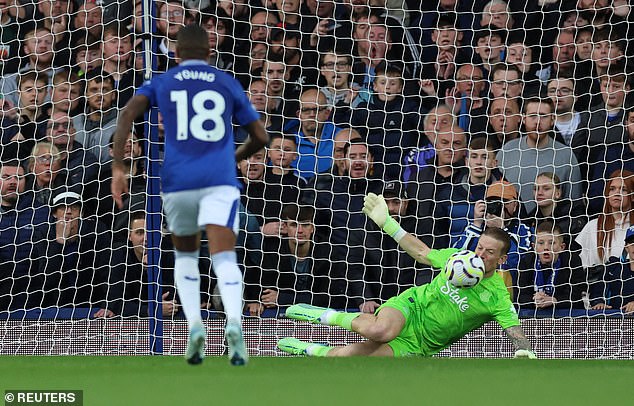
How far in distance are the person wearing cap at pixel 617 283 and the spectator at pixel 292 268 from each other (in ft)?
7.26

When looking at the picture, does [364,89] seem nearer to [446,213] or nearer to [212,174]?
[446,213]

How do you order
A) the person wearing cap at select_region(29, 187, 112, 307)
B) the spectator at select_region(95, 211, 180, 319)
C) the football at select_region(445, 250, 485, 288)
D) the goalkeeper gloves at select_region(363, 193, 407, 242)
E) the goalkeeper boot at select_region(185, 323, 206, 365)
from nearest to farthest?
1. the goalkeeper boot at select_region(185, 323, 206, 365)
2. the football at select_region(445, 250, 485, 288)
3. the goalkeeper gloves at select_region(363, 193, 407, 242)
4. the spectator at select_region(95, 211, 180, 319)
5. the person wearing cap at select_region(29, 187, 112, 307)

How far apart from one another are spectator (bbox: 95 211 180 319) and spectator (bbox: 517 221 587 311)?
112 inches

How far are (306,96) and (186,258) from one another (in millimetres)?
4501

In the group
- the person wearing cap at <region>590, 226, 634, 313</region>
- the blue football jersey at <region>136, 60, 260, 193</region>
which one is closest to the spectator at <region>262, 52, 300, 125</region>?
the person wearing cap at <region>590, 226, 634, 313</region>

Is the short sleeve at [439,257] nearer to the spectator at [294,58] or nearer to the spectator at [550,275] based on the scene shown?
the spectator at [550,275]

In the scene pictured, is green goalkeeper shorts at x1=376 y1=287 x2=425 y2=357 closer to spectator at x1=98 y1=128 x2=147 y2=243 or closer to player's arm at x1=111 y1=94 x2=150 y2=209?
spectator at x1=98 y1=128 x2=147 y2=243

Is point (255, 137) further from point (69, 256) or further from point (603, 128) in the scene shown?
point (603, 128)

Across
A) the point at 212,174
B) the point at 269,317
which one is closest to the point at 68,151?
the point at 269,317

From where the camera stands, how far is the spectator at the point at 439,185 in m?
9.59

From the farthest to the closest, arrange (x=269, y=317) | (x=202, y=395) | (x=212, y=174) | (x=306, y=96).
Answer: (x=306, y=96) < (x=269, y=317) < (x=212, y=174) < (x=202, y=395)

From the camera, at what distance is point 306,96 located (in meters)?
9.96

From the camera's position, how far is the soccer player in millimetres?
5398

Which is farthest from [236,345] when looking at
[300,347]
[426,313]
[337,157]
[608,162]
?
[608,162]
